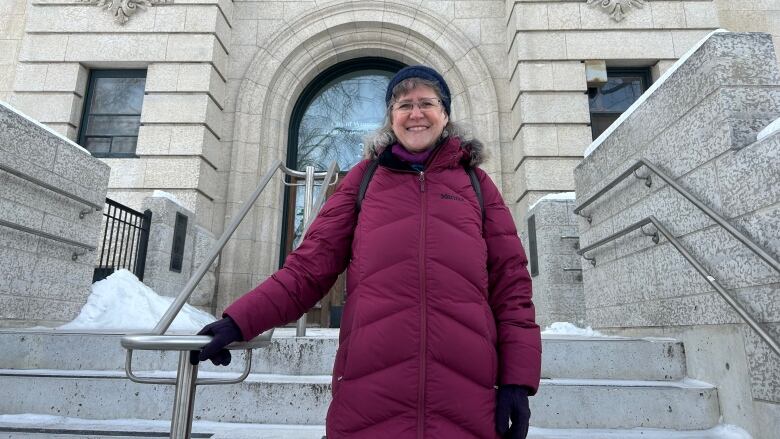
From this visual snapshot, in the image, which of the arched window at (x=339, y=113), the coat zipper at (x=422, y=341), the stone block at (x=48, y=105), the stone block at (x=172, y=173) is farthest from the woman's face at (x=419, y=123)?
the stone block at (x=48, y=105)

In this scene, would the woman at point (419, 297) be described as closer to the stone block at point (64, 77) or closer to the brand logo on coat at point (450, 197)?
the brand logo on coat at point (450, 197)

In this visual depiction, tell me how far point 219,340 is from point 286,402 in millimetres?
1668

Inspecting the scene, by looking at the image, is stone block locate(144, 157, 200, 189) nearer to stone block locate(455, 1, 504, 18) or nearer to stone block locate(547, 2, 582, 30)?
stone block locate(455, 1, 504, 18)

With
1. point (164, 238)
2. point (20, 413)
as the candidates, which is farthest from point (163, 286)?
point (20, 413)

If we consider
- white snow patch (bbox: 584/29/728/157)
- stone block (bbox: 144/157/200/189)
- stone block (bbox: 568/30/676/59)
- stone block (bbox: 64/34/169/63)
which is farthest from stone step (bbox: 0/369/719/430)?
stone block (bbox: 64/34/169/63)

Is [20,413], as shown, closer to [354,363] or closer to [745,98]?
[354,363]

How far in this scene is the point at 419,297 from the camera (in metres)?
1.38

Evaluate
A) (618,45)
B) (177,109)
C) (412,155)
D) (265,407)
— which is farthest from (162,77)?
(618,45)

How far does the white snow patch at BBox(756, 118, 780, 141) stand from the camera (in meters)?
2.40

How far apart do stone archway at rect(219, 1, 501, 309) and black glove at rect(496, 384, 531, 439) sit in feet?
20.3

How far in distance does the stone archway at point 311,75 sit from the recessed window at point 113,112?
170 centimetres

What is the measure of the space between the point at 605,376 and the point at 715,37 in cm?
243

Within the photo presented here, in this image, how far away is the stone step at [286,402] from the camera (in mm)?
2709

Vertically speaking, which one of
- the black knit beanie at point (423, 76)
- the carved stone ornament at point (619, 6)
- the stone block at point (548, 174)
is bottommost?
the black knit beanie at point (423, 76)
